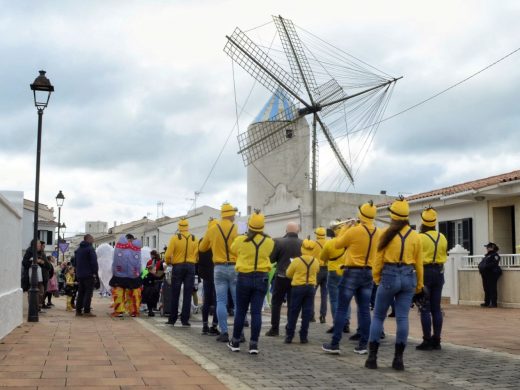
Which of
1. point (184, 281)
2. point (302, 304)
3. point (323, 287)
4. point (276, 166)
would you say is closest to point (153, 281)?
point (184, 281)

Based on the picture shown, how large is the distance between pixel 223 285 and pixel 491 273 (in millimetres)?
10960

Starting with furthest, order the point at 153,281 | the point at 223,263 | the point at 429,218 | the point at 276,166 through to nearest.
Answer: the point at 276,166
the point at 153,281
the point at 223,263
the point at 429,218

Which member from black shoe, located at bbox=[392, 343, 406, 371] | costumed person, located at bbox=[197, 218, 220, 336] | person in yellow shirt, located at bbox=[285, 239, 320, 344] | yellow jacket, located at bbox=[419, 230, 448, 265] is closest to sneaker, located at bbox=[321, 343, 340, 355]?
person in yellow shirt, located at bbox=[285, 239, 320, 344]

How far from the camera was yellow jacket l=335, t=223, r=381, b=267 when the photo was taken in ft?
29.5

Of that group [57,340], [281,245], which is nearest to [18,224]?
[57,340]

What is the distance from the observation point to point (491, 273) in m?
19.0

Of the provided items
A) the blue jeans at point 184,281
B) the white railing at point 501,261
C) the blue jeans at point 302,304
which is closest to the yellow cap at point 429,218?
the blue jeans at point 302,304

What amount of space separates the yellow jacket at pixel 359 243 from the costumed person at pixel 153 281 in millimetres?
8011

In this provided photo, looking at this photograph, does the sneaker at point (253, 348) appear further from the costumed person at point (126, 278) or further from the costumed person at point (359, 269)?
the costumed person at point (126, 278)

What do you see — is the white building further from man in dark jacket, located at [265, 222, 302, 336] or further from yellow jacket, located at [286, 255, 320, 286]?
yellow jacket, located at [286, 255, 320, 286]

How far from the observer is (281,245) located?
11.3 meters

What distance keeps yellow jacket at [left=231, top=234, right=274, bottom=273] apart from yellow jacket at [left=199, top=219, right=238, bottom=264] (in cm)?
98

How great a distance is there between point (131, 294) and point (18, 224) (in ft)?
12.0

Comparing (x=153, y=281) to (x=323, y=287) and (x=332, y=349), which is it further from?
(x=332, y=349)
